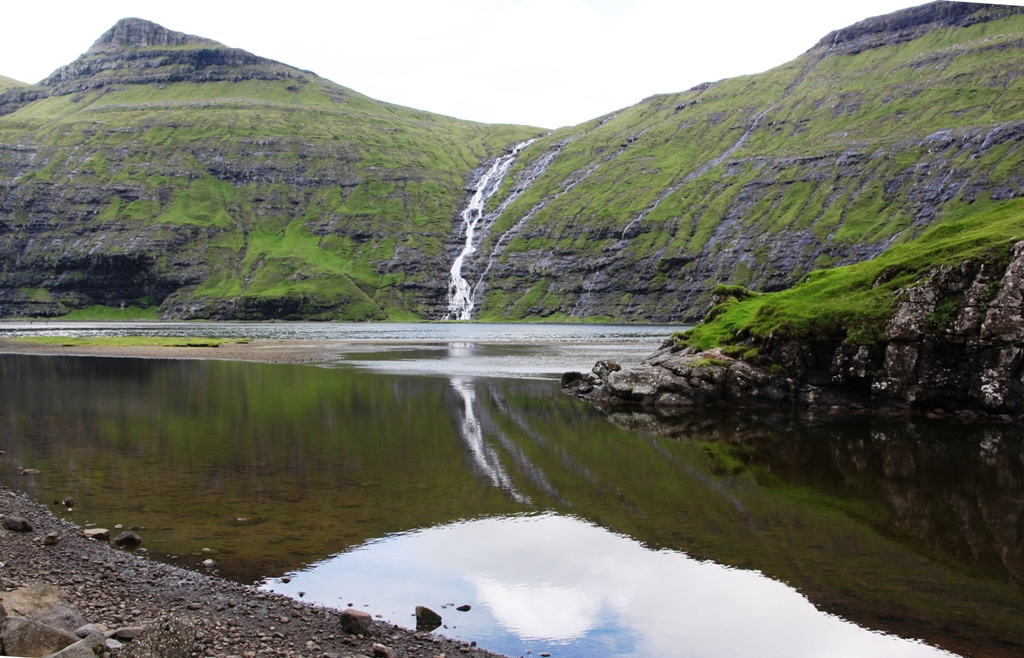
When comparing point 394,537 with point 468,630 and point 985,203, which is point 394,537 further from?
point 985,203

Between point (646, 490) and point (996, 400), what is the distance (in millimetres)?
28679

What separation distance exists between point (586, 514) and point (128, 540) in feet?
45.3

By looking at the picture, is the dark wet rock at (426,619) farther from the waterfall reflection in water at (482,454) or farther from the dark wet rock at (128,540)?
the waterfall reflection in water at (482,454)

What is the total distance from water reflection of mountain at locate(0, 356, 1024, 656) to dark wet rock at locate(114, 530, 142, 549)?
1.48 ft

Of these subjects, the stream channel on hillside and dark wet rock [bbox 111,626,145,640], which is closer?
dark wet rock [bbox 111,626,145,640]

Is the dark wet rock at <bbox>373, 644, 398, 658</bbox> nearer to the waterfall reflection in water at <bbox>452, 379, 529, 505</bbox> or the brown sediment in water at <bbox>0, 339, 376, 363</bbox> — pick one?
the waterfall reflection in water at <bbox>452, 379, 529, 505</bbox>

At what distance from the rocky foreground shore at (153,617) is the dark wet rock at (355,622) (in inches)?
0.8

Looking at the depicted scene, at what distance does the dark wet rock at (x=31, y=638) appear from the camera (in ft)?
37.1

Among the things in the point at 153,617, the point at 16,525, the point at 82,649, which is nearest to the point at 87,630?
the point at 153,617

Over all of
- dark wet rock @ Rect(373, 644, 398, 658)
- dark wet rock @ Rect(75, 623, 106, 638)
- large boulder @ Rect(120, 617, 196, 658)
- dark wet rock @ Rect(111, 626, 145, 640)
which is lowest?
dark wet rock @ Rect(373, 644, 398, 658)

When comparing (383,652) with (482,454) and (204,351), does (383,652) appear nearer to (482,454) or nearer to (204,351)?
(482,454)

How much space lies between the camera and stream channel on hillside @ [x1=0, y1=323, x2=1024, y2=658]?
616 inches

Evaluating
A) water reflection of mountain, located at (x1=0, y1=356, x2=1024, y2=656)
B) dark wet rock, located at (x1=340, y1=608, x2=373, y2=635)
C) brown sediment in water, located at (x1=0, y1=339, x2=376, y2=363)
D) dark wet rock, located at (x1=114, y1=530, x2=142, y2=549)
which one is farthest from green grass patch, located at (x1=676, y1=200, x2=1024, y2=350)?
brown sediment in water, located at (x1=0, y1=339, x2=376, y2=363)

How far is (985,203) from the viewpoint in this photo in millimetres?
190750
